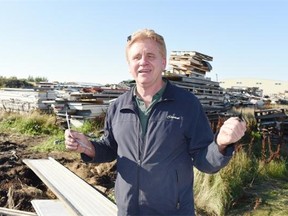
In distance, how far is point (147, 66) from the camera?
86.5 inches

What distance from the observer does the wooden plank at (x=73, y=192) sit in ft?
13.8

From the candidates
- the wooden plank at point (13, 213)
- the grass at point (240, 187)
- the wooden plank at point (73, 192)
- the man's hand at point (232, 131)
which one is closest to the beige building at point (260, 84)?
the grass at point (240, 187)

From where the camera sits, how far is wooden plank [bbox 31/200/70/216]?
4.33m

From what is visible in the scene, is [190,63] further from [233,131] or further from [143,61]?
[233,131]

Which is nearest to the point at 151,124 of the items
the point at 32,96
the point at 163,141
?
the point at 163,141

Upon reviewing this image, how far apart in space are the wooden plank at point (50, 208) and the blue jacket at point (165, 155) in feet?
7.73

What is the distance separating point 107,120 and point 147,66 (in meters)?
0.53

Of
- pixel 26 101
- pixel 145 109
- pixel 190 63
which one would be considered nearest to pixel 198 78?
pixel 190 63

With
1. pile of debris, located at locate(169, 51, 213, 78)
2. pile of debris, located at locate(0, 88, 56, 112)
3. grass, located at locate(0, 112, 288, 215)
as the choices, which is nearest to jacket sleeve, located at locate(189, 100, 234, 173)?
grass, located at locate(0, 112, 288, 215)

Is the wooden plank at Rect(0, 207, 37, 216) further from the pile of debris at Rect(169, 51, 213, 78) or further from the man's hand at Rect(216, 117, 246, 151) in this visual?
the pile of debris at Rect(169, 51, 213, 78)

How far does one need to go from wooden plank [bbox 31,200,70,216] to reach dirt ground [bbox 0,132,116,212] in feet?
0.87

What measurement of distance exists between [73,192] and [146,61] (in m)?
3.12

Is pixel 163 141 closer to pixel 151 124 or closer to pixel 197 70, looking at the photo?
pixel 151 124

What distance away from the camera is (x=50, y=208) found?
447 centimetres
